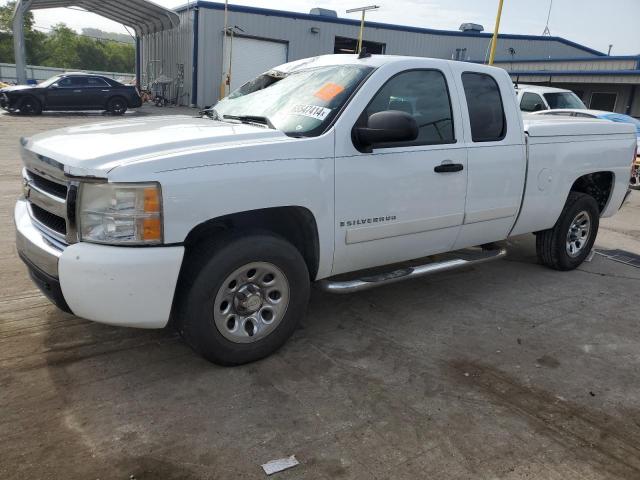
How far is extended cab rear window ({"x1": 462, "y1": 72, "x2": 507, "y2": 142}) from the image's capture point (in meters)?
4.46

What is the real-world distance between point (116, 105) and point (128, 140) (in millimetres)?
20498

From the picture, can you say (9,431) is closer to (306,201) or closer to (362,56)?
(306,201)

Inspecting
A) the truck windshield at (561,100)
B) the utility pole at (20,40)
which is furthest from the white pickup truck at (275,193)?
the utility pole at (20,40)

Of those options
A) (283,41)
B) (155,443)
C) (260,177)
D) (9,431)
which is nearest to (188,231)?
(260,177)

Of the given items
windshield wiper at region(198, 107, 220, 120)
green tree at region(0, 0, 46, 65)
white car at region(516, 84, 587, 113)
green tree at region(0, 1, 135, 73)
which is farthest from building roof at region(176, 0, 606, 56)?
green tree at region(0, 0, 46, 65)

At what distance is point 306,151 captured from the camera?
11.3ft

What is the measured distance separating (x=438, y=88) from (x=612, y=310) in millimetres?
2536

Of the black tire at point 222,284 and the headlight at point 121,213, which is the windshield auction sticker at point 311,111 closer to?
the black tire at point 222,284

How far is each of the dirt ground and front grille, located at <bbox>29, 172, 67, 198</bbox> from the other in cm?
105

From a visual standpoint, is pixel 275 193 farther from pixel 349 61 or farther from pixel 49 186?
pixel 349 61

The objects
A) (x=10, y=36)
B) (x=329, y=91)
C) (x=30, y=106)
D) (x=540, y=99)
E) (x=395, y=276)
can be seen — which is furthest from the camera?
(x=10, y=36)

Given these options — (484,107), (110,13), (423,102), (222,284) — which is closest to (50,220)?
(222,284)

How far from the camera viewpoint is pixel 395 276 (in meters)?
4.12

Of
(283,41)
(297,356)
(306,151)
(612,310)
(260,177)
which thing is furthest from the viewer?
(283,41)
